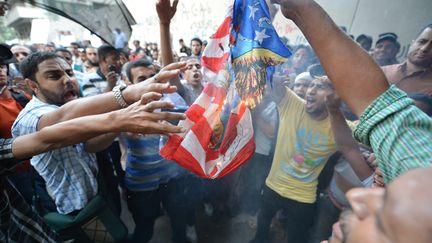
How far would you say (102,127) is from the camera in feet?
4.01

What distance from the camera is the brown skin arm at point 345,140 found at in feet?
5.92

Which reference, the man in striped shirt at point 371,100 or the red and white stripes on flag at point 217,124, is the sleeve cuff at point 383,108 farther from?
the red and white stripes on flag at point 217,124

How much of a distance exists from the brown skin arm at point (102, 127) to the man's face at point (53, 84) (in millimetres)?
813

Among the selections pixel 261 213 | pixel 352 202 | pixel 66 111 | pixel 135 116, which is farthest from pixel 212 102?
pixel 261 213

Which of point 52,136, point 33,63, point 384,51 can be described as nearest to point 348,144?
point 52,136

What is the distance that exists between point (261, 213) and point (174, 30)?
36.3ft

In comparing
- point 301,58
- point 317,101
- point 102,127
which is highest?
point 102,127

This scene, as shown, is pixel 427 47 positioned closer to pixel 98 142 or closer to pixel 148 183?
pixel 148 183

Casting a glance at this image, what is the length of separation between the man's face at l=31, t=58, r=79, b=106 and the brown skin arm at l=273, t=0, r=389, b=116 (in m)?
1.85

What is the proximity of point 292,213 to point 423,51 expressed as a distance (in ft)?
8.17

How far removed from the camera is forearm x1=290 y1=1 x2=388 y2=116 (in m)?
0.93

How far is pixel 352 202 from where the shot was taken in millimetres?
638

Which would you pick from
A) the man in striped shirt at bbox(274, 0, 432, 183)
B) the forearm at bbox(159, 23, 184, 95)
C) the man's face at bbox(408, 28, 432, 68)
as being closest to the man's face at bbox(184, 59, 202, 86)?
the forearm at bbox(159, 23, 184, 95)

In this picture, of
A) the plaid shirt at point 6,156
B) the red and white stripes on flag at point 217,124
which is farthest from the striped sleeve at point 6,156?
the red and white stripes on flag at point 217,124
